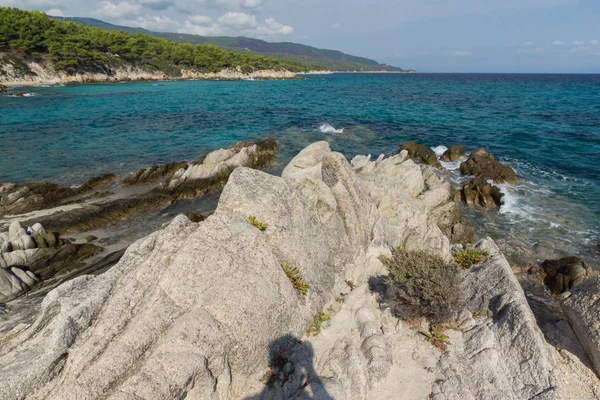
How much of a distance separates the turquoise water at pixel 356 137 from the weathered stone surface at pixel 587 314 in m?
10.9

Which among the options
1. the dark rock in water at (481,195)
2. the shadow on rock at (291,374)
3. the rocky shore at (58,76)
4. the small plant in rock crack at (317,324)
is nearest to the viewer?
the shadow on rock at (291,374)

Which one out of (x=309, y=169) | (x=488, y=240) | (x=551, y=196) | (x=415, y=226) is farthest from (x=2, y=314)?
(x=551, y=196)

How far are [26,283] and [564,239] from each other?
104 feet

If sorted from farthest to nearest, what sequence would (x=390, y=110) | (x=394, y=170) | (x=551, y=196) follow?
(x=390, y=110) → (x=551, y=196) → (x=394, y=170)

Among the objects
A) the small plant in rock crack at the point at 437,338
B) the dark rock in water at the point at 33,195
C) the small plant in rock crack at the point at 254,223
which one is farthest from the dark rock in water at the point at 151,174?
the small plant in rock crack at the point at 437,338

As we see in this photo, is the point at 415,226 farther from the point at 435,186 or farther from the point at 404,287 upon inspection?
the point at 435,186

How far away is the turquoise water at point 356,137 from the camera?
25000mm

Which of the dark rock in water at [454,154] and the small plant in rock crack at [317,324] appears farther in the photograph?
the dark rock in water at [454,154]

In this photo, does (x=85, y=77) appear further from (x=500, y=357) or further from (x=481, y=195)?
(x=500, y=357)

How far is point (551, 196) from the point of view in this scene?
28.3 meters

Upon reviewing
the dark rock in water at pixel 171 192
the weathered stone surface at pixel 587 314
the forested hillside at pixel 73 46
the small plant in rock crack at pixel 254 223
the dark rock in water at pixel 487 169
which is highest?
the forested hillside at pixel 73 46

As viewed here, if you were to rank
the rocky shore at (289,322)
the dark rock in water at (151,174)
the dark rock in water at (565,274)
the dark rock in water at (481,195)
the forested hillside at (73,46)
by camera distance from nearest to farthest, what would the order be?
the rocky shore at (289,322)
the dark rock in water at (565,274)
the dark rock in water at (481,195)
the dark rock in water at (151,174)
the forested hillside at (73,46)

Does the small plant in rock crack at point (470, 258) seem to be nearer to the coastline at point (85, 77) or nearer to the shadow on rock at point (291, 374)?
the shadow on rock at point (291, 374)

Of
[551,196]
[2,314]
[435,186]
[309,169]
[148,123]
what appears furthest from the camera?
[148,123]
